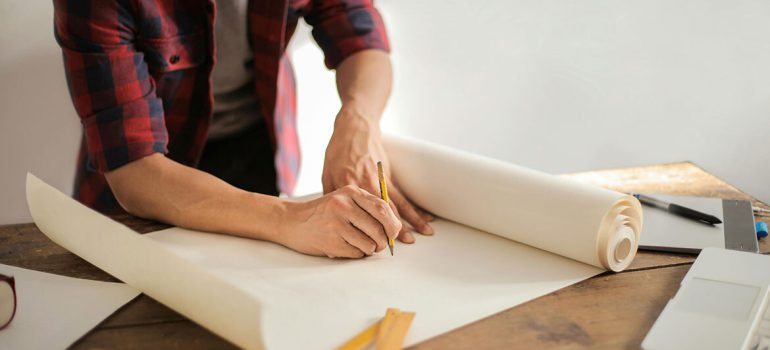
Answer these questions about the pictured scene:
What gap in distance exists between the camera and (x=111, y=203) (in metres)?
1.85

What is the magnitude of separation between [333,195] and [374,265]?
14cm

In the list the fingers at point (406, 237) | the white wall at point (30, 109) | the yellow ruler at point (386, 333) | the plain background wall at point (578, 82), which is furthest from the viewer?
the plain background wall at point (578, 82)

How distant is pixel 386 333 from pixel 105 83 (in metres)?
0.73

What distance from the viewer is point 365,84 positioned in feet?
5.32

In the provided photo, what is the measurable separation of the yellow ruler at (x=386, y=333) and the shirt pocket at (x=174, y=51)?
82cm

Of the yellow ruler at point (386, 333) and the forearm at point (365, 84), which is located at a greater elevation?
the forearm at point (365, 84)

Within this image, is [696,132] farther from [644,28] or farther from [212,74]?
[212,74]

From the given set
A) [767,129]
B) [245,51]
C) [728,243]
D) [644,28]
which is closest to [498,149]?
[644,28]

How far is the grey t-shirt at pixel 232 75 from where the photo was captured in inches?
66.2

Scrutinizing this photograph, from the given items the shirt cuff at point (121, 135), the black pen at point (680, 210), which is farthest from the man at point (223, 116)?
the black pen at point (680, 210)

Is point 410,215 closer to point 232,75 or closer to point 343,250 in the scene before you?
point 343,250

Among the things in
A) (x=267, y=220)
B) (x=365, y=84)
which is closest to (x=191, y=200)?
(x=267, y=220)

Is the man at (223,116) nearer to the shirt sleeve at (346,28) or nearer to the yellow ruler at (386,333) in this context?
the shirt sleeve at (346,28)

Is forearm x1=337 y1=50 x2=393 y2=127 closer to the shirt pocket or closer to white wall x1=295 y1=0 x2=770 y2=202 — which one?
the shirt pocket
